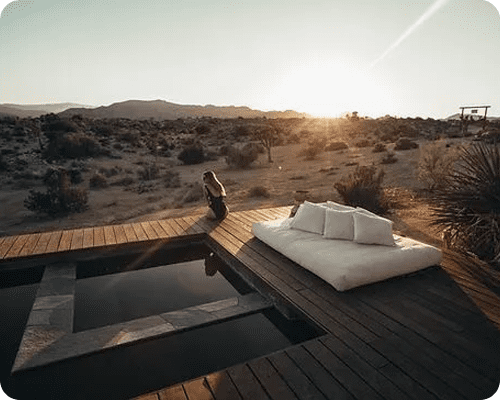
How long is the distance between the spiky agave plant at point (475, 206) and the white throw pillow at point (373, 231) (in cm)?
126

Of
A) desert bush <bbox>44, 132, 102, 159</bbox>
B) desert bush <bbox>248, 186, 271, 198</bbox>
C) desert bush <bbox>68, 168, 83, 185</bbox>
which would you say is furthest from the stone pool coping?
desert bush <bbox>44, 132, 102, 159</bbox>

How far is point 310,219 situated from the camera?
565 cm

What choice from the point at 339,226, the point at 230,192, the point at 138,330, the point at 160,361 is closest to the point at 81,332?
the point at 138,330

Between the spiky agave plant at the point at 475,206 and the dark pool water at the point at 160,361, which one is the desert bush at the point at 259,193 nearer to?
the spiky agave plant at the point at 475,206

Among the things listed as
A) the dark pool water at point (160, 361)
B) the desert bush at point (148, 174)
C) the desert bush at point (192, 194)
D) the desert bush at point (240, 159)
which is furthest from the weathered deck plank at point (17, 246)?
the desert bush at point (240, 159)

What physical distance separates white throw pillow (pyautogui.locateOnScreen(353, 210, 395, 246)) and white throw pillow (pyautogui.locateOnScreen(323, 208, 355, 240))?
0.19 metres

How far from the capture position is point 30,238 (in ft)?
22.3

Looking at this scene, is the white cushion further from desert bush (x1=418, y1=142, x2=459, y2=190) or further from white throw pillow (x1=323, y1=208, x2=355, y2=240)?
desert bush (x1=418, y1=142, x2=459, y2=190)

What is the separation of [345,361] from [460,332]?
4.25 ft

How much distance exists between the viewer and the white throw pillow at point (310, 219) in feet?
18.2

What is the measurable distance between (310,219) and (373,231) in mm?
1115

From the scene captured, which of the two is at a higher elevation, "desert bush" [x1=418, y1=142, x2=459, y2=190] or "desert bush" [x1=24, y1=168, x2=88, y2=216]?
"desert bush" [x1=418, y1=142, x2=459, y2=190]

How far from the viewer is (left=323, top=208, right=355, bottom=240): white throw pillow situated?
5.14 meters

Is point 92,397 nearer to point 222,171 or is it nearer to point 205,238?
point 205,238
